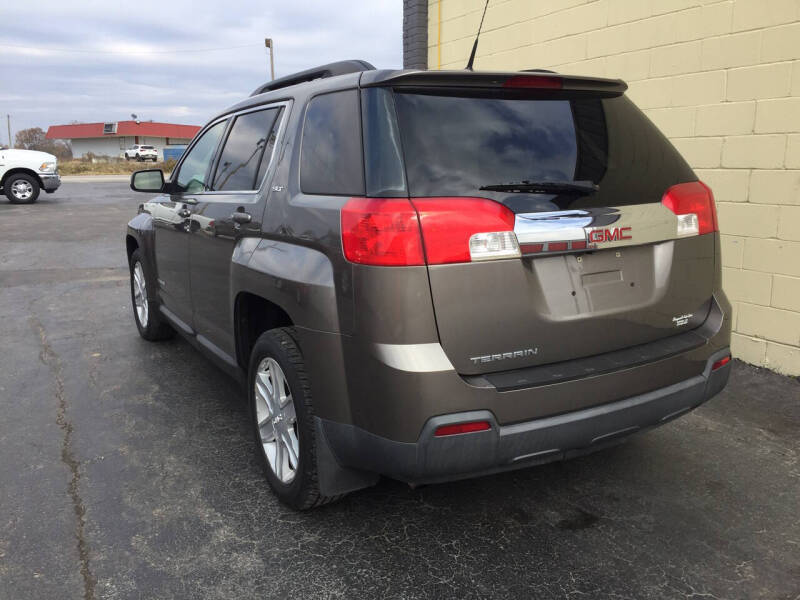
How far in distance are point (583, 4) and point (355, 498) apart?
4.88 metres

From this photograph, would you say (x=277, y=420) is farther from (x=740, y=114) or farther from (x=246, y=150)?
(x=740, y=114)

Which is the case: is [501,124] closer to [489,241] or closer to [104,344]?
[489,241]

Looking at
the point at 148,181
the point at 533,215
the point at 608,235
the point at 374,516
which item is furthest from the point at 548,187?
the point at 148,181

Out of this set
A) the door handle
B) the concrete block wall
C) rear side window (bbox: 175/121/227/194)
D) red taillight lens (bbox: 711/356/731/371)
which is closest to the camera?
red taillight lens (bbox: 711/356/731/371)

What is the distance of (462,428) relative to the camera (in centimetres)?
237

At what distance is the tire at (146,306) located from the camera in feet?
17.5

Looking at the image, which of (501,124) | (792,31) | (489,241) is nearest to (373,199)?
(489,241)

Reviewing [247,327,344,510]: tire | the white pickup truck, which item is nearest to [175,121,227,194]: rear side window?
[247,327,344,510]: tire

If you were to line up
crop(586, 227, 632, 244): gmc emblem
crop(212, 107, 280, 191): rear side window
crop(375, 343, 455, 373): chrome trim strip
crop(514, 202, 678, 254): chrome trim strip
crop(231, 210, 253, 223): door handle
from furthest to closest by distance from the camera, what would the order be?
1. crop(212, 107, 280, 191): rear side window
2. crop(231, 210, 253, 223): door handle
3. crop(586, 227, 632, 244): gmc emblem
4. crop(514, 202, 678, 254): chrome trim strip
5. crop(375, 343, 455, 373): chrome trim strip

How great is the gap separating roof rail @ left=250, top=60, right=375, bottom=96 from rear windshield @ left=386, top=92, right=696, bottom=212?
0.71 meters

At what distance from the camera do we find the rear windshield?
246 cm

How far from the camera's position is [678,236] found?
282 cm

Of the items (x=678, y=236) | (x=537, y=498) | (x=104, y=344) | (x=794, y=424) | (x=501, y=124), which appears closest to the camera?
(x=501, y=124)

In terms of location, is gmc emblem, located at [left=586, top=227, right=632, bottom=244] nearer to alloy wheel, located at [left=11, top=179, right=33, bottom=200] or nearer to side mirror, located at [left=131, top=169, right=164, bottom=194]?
side mirror, located at [left=131, top=169, right=164, bottom=194]
